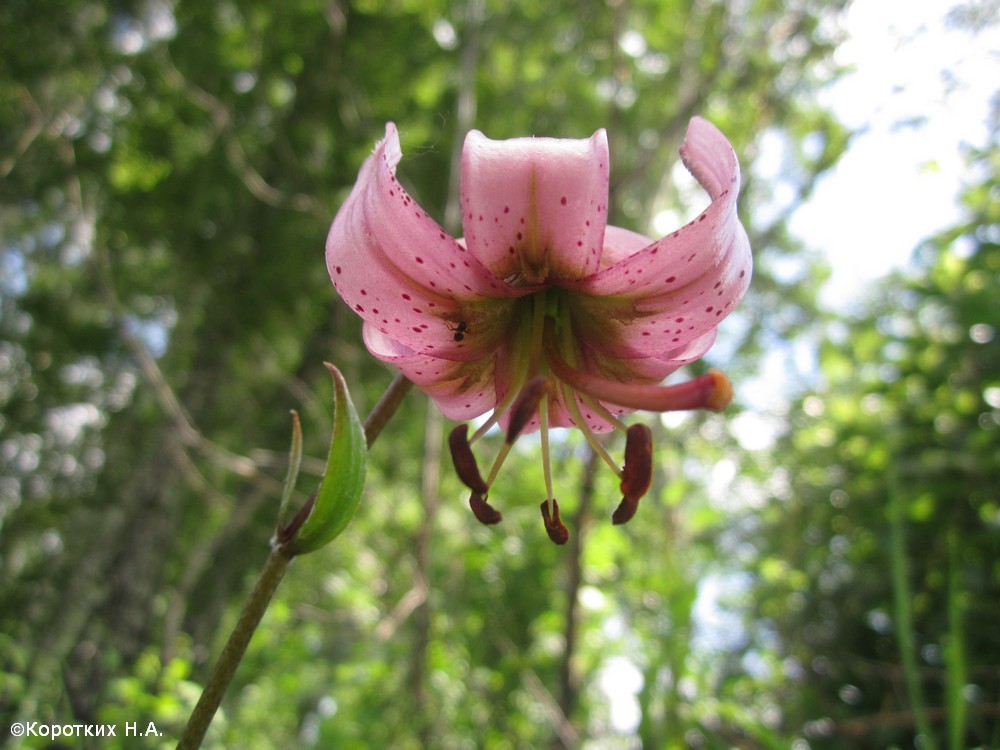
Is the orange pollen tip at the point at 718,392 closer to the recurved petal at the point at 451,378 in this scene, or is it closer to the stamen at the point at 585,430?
the stamen at the point at 585,430

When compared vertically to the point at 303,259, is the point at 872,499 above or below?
below

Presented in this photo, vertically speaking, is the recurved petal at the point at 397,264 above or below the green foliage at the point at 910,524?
below

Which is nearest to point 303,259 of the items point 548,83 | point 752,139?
point 548,83

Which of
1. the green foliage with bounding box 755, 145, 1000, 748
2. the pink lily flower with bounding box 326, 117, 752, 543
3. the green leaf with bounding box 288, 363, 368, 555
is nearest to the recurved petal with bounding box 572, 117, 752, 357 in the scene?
A: the pink lily flower with bounding box 326, 117, 752, 543

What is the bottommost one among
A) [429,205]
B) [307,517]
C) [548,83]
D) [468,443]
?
[307,517]

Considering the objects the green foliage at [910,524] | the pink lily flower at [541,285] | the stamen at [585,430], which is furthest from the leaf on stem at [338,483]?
the green foliage at [910,524]

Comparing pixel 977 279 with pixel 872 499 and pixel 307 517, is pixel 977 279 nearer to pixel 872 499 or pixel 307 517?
pixel 872 499

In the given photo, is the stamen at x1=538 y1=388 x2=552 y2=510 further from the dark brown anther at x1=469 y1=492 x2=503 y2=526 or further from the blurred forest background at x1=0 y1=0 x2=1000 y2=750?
the blurred forest background at x1=0 y1=0 x2=1000 y2=750
